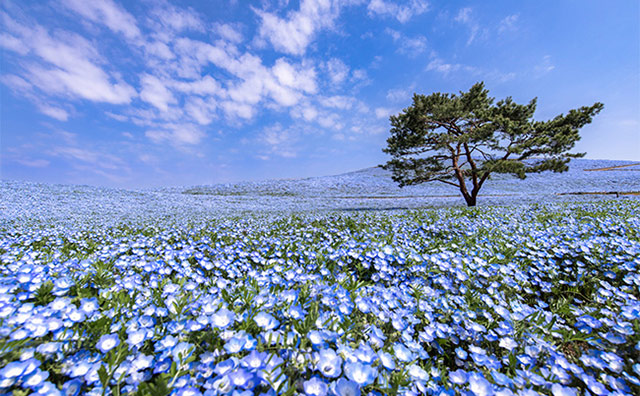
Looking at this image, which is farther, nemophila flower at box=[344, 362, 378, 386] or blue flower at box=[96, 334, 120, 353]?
blue flower at box=[96, 334, 120, 353]

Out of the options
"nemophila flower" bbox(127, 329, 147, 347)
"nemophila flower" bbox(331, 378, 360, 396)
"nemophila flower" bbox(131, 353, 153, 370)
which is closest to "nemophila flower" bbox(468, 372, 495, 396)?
"nemophila flower" bbox(331, 378, 360, 396)

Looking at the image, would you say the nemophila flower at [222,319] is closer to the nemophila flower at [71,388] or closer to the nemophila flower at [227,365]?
the nemophila flower at [227,365]

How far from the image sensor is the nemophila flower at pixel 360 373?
1.24 metres

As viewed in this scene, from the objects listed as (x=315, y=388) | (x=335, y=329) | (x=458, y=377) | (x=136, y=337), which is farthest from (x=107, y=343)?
(x=458, y=377)

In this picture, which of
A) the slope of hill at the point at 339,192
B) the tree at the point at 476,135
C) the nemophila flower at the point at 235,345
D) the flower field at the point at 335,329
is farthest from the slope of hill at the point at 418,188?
the nemophila flower at the point at 235,345

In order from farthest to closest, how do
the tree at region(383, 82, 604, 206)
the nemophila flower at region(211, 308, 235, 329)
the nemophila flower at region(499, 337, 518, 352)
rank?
the tree at region(383, 82, 604, 206) → the nemophila flower at region(499, 337, 518, 352) → the nemophila flower at region(211, 308, 235, 329)

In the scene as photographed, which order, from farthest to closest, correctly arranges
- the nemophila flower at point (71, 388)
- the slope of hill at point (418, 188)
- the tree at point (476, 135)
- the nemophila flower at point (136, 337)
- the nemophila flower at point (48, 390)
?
1. the slope of hill at point (418, 188)
2. the tree at point (476, 135)
3. the nemophila flower at point (136, 337)
4. the nemophila flower at point (71, 388)
5. the nemophila flower at point (48, 390)

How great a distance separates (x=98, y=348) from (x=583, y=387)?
10.2 ft

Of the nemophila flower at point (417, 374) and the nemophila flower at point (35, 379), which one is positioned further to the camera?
the nemophila flower at point (417, 374)

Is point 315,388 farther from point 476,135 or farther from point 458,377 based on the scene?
point 476,135

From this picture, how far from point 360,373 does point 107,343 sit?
1.45 metres

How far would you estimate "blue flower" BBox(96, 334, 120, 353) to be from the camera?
4.60 ft

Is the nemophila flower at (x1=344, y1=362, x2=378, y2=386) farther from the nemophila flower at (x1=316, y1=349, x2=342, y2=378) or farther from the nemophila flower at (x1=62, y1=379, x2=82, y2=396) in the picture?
the nemophila flower at (x1=62, y1=379, x2=82, y2=396)

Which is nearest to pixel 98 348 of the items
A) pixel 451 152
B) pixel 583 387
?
pixel 583 387
